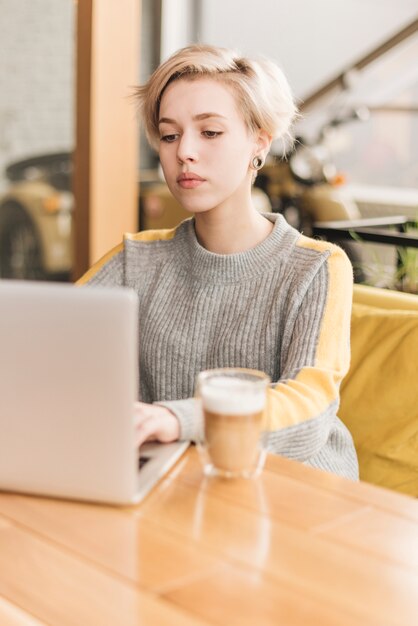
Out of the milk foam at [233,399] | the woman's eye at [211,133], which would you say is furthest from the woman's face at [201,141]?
the milk foam at [233,399]

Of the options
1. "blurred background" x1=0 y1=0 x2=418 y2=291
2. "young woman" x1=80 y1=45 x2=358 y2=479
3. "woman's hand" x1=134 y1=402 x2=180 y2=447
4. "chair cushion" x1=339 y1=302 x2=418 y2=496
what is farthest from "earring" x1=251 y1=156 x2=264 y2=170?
"blurred background" x1=0 y1=0 x2=418 y2=291

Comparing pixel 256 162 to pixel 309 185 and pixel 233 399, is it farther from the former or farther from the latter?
pixel 309 185

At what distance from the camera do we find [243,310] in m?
1.74

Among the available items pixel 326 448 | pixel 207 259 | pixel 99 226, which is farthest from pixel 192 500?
pixel 99 226

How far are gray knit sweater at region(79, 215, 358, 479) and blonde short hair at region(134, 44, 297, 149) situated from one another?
20 cm

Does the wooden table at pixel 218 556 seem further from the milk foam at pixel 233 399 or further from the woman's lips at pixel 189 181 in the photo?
the woman's lips at pixel 189 181

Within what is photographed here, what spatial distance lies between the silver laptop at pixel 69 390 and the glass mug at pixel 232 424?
0.36 ft

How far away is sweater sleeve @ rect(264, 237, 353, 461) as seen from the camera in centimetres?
136

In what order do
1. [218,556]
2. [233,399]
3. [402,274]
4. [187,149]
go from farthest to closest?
[402,274], [187,149], [233,399], [218,556]

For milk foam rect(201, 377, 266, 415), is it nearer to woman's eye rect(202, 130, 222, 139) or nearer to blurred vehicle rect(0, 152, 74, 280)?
woman's eye rect(202, 130, 222, 139)

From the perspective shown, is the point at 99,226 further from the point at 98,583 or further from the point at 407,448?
the point at 98,583

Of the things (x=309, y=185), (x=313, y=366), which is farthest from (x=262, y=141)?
(x=309, y=185)

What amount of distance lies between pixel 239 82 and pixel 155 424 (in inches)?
29.0

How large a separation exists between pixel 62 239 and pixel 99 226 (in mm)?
1972
